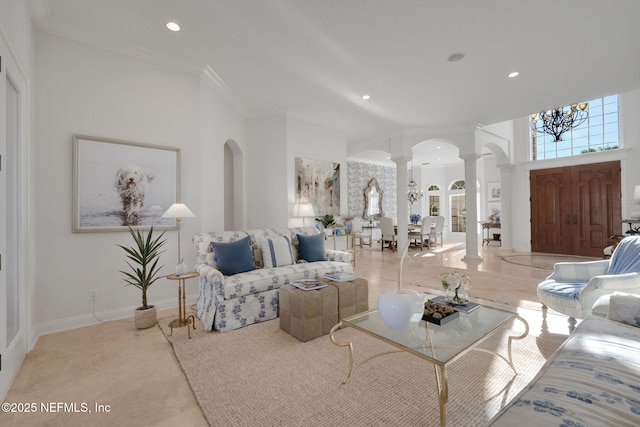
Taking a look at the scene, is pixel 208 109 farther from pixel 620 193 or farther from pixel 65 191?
pixel 620 193

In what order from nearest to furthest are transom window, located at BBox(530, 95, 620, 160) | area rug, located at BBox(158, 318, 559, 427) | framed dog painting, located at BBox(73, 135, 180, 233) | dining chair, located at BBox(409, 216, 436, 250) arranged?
area rug, located at BBox(158, 318, 559, 427)
framed dog painting, located at BBox(73, 135, 180, 233)
transom window, located at BBox(530, 95, 620, 160)
dining chair, located at BBox(409, 216, 436, 250)

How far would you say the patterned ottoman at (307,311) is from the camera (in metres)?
2.53

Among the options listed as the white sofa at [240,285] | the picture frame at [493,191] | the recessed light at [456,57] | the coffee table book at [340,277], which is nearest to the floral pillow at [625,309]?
the coffee table book at [340,277]

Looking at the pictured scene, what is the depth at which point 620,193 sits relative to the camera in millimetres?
6195

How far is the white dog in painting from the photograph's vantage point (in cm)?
318

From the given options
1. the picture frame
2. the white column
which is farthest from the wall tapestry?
the picture frame

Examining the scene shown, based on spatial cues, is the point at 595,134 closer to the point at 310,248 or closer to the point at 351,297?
the point at 310,248

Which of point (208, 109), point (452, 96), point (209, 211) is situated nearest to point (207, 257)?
point (209, 211)

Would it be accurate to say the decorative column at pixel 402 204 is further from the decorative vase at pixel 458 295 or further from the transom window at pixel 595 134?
the decorative vase at pixel 458 295

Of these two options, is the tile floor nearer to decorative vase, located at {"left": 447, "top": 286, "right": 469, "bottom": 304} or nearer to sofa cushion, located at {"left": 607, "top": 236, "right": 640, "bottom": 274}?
sofa cushion, located at {"left": 607, "top": 236, "right": 640, "bottom": 274}

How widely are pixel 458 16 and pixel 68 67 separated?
410 cm

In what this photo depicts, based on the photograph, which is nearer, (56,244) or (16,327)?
(16,327)

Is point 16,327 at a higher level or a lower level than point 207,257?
lower

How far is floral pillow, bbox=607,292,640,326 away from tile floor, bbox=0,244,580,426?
94 cm
